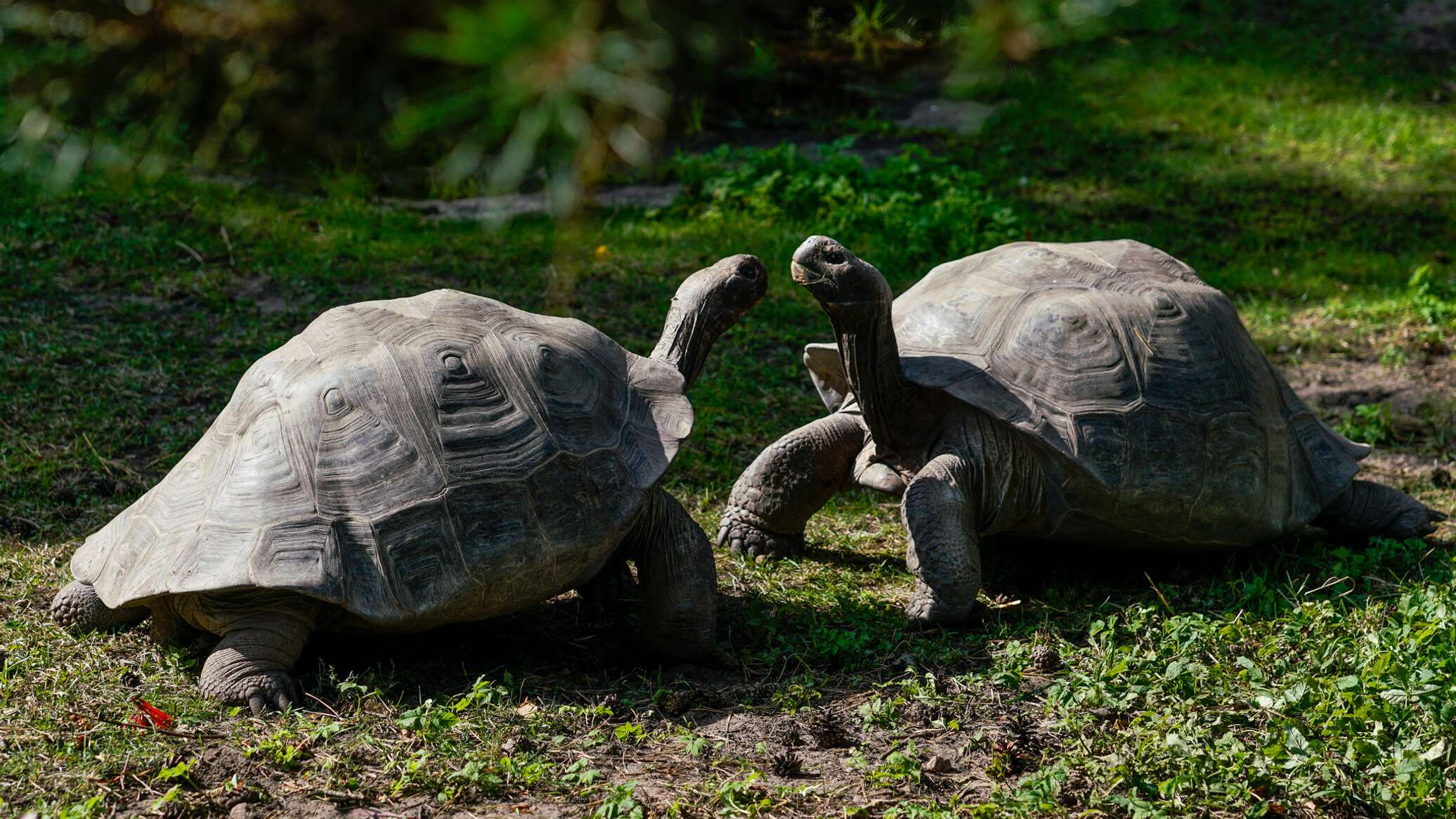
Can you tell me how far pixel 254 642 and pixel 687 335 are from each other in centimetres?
181

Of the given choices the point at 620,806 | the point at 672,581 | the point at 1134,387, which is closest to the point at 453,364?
the point at 672,581

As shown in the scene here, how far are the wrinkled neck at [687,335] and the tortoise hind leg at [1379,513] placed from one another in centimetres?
269

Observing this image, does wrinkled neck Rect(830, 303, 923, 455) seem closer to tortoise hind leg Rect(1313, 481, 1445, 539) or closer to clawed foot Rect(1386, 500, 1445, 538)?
tortoise hind leg Rect(1313, 481, 1445, 539)

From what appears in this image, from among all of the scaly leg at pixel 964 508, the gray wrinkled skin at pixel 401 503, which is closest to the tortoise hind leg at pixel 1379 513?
the scaly leg at pixel 964 508

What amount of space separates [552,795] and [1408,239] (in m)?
8.60

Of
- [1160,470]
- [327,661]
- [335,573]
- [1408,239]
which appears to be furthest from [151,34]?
[1408,239]

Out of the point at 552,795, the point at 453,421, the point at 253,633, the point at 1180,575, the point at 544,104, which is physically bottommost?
the point at 1180,575

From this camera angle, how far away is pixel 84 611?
3746 mm

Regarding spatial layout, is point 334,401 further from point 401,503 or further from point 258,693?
point 258,693

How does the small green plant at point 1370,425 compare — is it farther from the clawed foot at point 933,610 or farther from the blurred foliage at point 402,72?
the blurred foliage at point 402,72

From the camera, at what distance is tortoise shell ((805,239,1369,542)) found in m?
4.42

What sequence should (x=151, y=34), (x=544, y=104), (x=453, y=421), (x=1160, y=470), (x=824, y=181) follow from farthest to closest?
(x=824, y=181), (x=1160, y=470), (x=453, y=421), (x=151, y=34), (x=544, y=104)

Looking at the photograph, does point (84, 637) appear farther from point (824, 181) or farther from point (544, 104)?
point (824, 181)

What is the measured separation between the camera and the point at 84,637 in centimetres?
373
